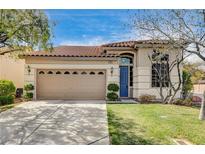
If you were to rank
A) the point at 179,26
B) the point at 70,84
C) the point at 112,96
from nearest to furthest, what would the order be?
the point at 179,26 → the point at 70,84 → the point at 112,96

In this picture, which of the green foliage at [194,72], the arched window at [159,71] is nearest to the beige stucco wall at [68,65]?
the arched window at [159,71]

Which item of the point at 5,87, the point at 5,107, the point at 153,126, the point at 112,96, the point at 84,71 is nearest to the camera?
the point at 153,126

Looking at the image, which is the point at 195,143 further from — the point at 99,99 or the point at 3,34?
the point at 99,99

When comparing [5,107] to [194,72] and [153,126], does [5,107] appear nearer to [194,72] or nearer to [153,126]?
[153,126]

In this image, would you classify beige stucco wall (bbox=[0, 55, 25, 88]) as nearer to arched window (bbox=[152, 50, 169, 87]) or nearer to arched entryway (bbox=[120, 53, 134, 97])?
arched entryway (bbox=[120, 53, 134, 97])

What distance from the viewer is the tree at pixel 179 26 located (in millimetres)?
11391

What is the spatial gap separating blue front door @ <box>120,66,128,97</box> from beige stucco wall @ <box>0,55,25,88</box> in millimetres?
5678

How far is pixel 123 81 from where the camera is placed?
19016mm

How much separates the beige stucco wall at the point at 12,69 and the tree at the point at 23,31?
1.43ft

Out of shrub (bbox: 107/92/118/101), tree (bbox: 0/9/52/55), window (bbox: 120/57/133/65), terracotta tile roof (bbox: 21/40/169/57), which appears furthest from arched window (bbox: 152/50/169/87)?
tree (bbox: 0/9/52/55)

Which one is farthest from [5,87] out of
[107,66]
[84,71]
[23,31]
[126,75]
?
[126,75]

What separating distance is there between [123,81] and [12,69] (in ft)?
21.4

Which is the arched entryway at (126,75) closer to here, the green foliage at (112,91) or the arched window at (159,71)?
the green foliage at (112,91)

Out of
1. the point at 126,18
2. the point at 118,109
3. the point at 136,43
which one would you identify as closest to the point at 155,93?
the point at 136,43
